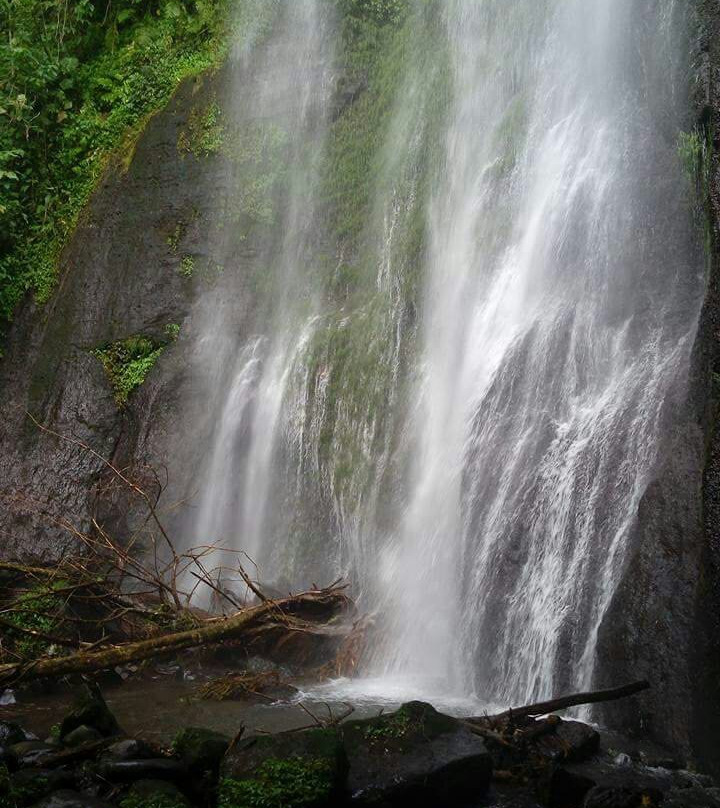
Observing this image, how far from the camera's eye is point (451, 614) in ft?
26.9

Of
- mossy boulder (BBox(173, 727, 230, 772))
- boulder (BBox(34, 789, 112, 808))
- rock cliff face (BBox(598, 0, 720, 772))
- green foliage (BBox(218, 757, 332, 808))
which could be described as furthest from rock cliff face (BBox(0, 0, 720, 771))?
green foliage (BBox(218, 757, 332, 808))

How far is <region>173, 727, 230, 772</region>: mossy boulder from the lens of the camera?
15.4 ft

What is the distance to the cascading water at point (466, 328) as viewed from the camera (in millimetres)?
7395

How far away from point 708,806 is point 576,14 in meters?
10.8

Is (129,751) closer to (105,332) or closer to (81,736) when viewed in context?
(81,736)

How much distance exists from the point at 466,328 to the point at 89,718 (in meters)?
6.85

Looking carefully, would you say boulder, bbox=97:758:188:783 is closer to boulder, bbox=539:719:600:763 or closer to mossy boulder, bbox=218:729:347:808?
mossy boulder, bbox=218:729:347:808

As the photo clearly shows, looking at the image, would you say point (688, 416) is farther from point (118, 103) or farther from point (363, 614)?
point (118, 103)

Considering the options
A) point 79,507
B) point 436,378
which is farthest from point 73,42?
point 436,378

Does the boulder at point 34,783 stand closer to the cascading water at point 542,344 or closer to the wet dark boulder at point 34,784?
the wet dark boulder at point 34,784

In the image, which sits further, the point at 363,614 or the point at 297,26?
the point at 297,26

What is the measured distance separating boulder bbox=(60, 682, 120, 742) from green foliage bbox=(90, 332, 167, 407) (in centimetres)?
796

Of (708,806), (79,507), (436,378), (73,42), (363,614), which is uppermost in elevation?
Answer: (73,42)

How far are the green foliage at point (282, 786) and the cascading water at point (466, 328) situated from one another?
9.29 feet
